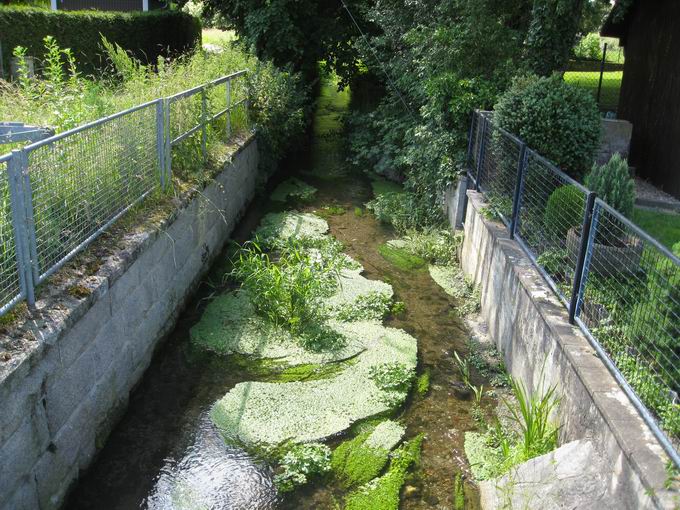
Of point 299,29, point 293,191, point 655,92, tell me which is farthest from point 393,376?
point 299,29

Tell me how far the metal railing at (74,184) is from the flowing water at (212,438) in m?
1.33

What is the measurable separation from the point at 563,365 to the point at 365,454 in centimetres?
149

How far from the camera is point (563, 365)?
173 inches

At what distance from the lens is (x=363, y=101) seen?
52.7ft

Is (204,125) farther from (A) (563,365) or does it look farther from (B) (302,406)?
(A) (563,365)

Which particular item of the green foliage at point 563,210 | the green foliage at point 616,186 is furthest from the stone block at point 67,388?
the green foliage at point 616,186

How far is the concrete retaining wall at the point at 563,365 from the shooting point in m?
3.23

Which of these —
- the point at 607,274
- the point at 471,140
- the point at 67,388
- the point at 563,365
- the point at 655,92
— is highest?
the point at 655,92

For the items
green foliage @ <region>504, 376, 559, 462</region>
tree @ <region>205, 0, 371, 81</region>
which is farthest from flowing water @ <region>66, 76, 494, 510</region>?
tree @ <region>205, 0, 371, 81</region>

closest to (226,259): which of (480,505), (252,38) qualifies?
(480,505)

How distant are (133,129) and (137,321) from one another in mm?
1729

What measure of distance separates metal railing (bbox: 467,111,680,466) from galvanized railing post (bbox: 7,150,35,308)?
349 centimetres

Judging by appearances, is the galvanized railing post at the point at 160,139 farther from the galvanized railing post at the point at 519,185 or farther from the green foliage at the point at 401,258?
the galvanized railing post at the point at 519,185

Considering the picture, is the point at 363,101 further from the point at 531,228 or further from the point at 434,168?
the point at 531,228
